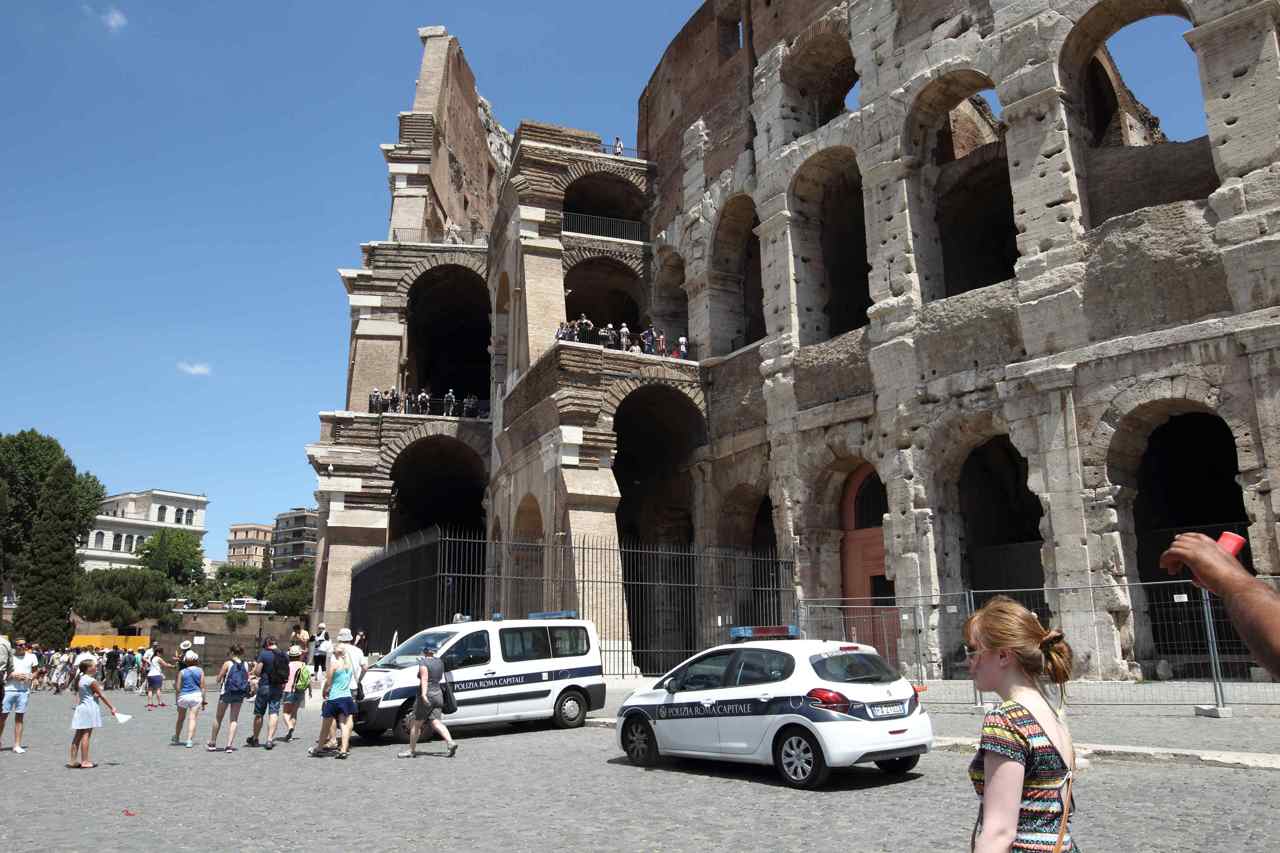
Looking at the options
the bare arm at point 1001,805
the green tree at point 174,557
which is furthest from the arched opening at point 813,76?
the green tree at point 174,557

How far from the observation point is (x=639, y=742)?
9312 mm

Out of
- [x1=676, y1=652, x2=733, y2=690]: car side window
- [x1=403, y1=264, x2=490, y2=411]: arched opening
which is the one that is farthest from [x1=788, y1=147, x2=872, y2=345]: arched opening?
[x1=403, y1=264, x2=490, y2=411]: arched opening

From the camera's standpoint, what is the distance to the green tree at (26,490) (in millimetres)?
48594

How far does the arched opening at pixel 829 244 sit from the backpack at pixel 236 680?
39.4 feet

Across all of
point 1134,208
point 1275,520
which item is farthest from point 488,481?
point 1275,520

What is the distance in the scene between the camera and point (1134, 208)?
15.7 m

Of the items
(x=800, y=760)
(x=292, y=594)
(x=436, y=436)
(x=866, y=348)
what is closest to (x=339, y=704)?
(x=800, y=760)

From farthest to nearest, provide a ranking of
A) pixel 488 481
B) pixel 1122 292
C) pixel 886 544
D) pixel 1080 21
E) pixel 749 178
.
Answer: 1. pixel 488 481
2. pixel 749 178
3. pixel 886 544
4. pixel 1080 21
5. pixel 1122 292

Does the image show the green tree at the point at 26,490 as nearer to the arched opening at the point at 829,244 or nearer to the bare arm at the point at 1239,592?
the arched opening at the point at 829,244

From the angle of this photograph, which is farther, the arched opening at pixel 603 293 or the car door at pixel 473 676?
the arched opening at pixel 603 293

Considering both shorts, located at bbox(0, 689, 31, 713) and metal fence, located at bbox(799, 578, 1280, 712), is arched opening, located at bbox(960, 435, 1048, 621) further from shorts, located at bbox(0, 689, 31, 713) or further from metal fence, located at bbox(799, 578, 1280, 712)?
shorts, located at bbox(0, 689, 31, 713)

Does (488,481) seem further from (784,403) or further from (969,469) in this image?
(969,469)

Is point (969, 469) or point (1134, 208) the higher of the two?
point (1134, 208)

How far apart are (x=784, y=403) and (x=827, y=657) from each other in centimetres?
1131
